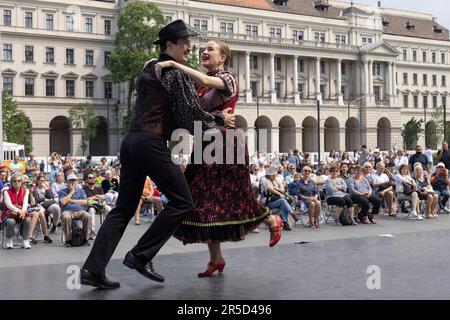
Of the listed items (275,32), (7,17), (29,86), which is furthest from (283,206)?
(275,32)

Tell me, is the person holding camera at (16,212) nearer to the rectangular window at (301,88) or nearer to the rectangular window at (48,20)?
the rectangular window at (48,20)

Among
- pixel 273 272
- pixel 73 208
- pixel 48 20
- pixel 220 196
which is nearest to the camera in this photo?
pixel 220 196

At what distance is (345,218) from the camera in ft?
47.2

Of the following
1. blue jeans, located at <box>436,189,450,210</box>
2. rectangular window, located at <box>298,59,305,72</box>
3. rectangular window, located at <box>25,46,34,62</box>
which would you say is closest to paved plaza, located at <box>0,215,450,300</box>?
blue jeans, located at <box>436,189,450,210</box>

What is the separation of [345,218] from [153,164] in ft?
30.3

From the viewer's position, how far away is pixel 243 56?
7488cm

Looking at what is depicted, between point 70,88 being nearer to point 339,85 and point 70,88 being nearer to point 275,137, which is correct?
point 275,137

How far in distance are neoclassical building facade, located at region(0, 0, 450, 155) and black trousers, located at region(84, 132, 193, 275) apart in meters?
59.0

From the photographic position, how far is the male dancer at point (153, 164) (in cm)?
589

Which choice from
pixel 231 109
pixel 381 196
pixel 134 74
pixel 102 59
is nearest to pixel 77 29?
pixel 102 59

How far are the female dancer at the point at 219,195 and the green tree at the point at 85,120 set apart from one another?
56.0 meters

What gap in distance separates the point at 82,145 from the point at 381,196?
49.6 metres

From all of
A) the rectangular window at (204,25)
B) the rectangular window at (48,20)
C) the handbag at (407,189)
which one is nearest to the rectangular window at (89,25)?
the rectangular window at (48,20)
